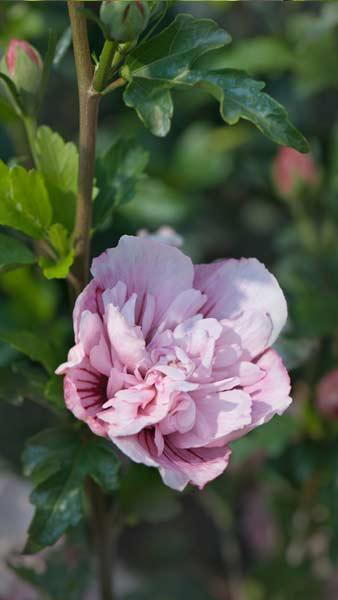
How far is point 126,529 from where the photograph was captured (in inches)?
65.1

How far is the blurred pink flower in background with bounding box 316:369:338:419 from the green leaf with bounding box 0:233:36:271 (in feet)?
1.52

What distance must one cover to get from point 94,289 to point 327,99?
1.40m

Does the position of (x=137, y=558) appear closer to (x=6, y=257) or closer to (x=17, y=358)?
(x=17, y=358)

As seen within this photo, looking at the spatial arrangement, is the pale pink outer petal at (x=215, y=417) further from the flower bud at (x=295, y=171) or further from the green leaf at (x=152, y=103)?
the flower bud at (x=295, y=171)

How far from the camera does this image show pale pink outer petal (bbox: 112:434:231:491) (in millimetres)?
597

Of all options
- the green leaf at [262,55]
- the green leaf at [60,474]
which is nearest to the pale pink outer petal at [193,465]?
the green leaf at [60,474]

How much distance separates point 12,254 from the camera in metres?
0.70

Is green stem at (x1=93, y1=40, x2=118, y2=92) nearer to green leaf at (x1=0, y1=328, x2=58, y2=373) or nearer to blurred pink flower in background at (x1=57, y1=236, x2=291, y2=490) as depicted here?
blurred pink flower in background at (x1=57, y1=236, x2=291, y2=490)

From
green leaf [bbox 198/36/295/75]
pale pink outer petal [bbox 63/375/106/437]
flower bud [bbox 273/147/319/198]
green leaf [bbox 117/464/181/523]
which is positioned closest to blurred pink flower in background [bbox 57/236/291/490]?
pale pink outer petal [bbox 63/375/106/437]

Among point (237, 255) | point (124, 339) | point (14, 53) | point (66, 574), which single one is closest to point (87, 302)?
point (124, 339)

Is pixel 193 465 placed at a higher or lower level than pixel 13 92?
lower

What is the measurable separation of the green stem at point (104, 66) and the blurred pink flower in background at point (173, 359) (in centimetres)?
12

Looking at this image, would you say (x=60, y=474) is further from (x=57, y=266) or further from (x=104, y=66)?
(x=104, y=66)

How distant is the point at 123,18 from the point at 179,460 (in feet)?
1.05
